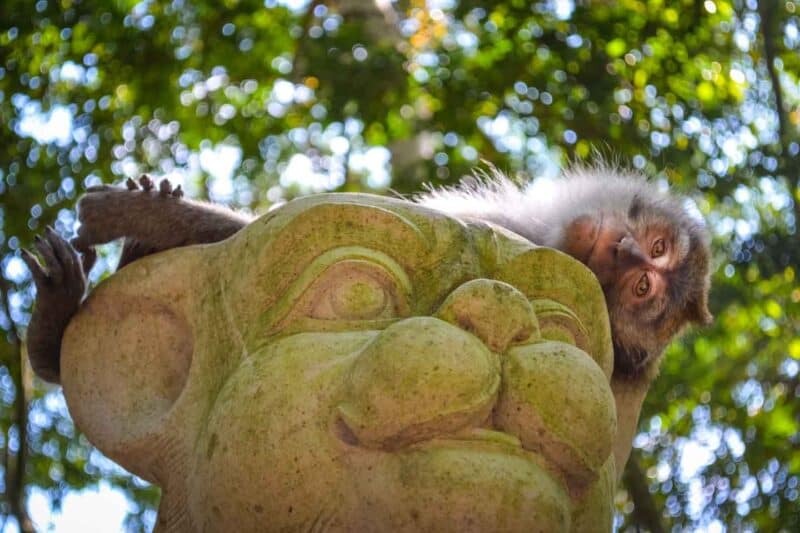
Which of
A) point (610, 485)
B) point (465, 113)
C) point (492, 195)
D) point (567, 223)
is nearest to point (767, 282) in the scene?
point (465, 113)

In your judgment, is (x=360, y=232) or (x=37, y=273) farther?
(x=37, y=273)

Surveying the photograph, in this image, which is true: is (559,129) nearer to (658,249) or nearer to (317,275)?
(658,249)

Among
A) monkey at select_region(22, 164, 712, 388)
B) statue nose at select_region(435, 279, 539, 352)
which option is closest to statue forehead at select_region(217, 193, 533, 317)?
statue nose at select_region(435, 279, 539, 352)

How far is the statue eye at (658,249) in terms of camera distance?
4275 millimetres

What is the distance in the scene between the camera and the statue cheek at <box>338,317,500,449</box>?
1888 millimetres

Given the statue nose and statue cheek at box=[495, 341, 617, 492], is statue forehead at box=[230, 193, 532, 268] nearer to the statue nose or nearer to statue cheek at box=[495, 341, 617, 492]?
the statue nose

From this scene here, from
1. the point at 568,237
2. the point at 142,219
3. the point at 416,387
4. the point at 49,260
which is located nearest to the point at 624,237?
the point at 568,237

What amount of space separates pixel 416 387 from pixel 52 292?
3.73ft

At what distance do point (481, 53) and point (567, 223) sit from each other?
2.55 meters

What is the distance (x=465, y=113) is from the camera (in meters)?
6.42

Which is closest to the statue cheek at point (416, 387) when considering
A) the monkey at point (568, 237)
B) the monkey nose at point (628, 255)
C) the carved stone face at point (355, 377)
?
the carved stone face at point (355, 377)

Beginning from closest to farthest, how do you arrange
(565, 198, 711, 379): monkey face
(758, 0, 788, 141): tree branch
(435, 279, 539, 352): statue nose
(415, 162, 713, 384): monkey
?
(435, 279, 539, 352): statue nose, (415, 162, 713, 384): monkey, (565, 198, 711, 379): monkey face, (758, 0, 788, 141): tree branch

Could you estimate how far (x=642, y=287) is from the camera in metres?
3.98

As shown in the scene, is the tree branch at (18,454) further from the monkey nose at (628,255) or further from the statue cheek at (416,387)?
the statue cheek at (416,387)
